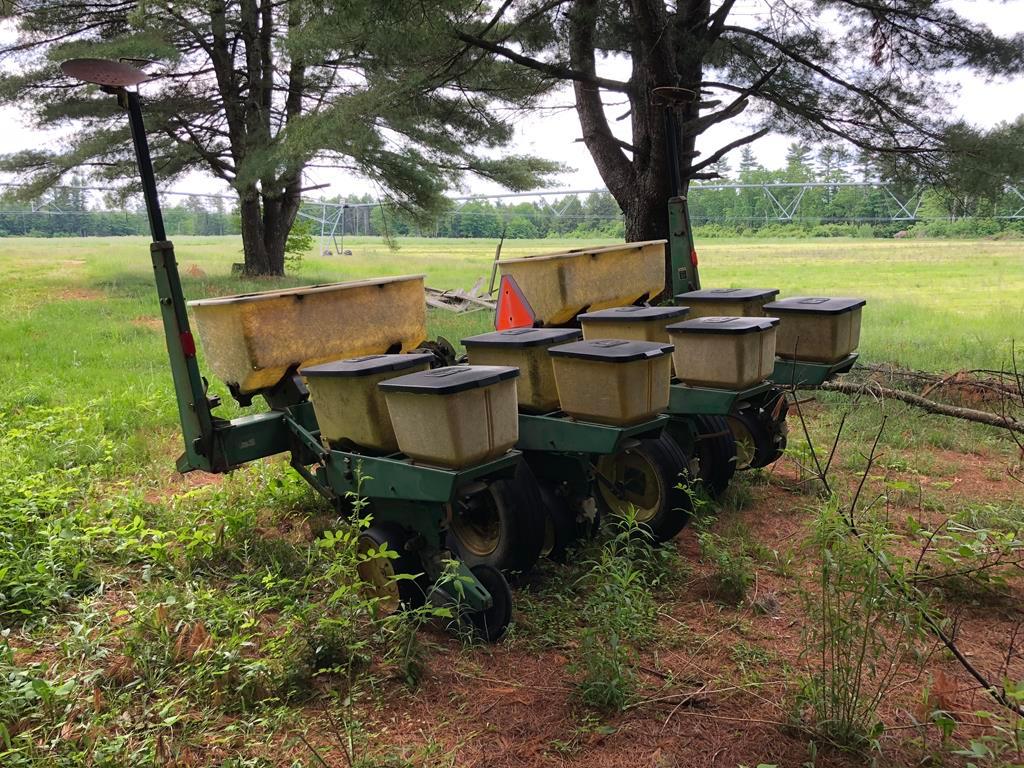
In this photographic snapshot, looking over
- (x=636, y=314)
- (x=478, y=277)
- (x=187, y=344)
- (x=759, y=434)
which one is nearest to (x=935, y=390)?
(x=759, y=434)

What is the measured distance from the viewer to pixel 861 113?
7.63m

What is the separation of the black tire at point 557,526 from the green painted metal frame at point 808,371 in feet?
5.37

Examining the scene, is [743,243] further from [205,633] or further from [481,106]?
[205,633]

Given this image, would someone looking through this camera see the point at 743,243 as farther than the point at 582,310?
Yes

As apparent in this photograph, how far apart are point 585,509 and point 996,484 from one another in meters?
2.96

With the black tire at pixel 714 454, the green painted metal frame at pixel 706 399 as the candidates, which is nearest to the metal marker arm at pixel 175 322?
the green painted metal frame at pixel 706 399

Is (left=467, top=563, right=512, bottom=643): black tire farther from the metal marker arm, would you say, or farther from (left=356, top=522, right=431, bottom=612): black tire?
the metal marker arm

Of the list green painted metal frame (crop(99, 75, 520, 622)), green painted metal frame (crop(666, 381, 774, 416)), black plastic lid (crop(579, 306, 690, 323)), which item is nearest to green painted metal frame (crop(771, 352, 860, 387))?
green painted metal frame (crop(666, 381, 774, 416))

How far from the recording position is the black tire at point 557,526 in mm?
3793

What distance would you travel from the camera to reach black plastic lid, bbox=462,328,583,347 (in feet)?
12.3

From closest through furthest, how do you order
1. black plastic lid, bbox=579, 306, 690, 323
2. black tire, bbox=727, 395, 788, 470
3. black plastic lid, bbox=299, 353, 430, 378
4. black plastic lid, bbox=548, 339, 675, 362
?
1. black plastic lid, bbox=299, 353, 430, 378
2. black plastic lid, bbox=548, 339, 675, 362
3. black plastic lid, bbox=579, 306, 690, 323
4. black tire, bbox=727, 395, 788, 470

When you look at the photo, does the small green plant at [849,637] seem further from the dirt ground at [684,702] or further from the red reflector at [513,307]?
the red reflector at [513,307]

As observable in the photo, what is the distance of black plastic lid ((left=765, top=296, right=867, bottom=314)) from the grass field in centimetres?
105

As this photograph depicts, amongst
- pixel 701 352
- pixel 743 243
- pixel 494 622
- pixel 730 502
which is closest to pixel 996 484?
pixel 730 502
